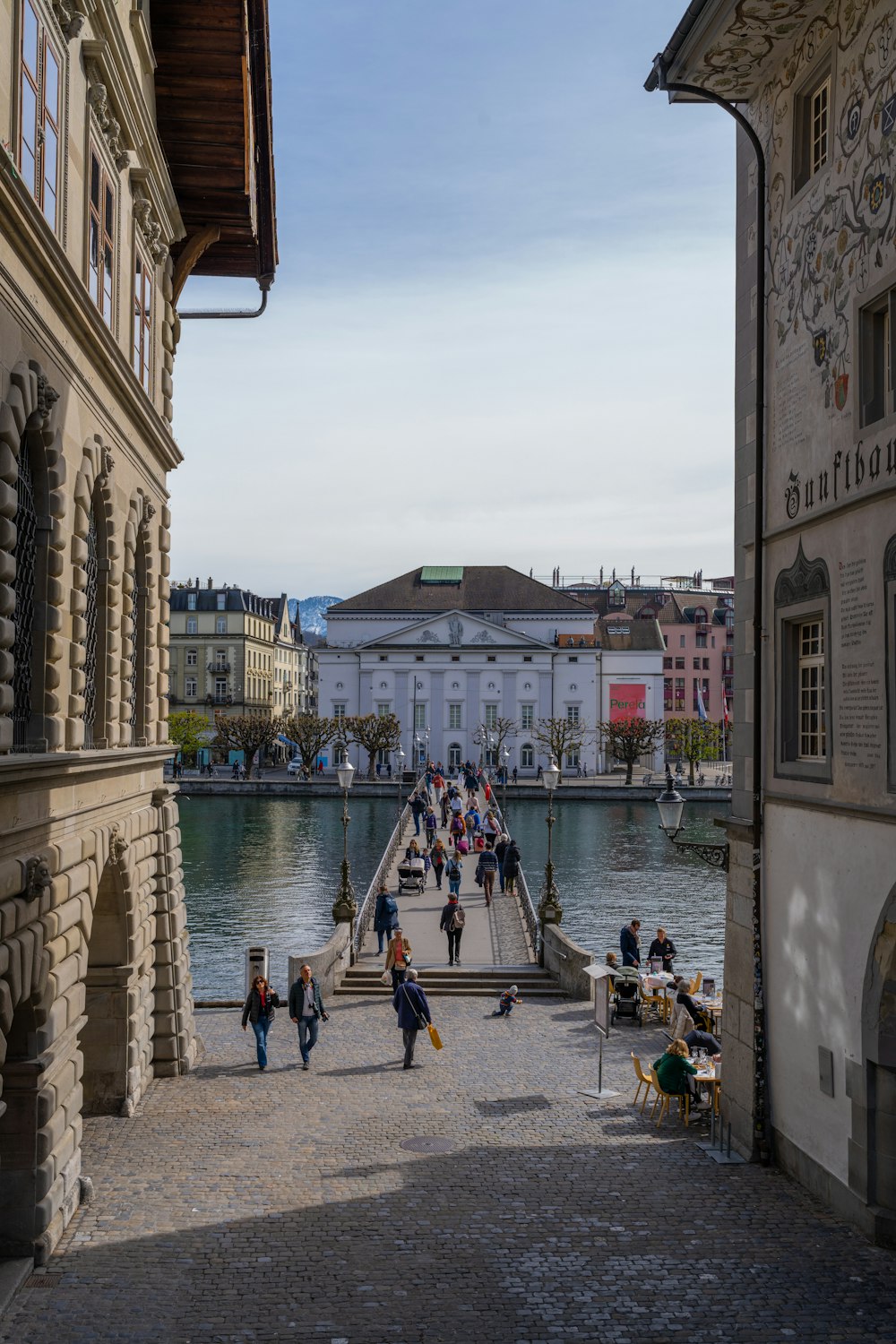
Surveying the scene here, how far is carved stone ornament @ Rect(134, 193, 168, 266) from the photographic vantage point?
1617cm

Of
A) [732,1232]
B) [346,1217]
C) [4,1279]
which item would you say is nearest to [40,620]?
[4,1279]

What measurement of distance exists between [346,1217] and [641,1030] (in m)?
10.9

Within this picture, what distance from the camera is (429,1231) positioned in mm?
12500

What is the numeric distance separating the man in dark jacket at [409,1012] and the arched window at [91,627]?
A: 6929 millimetres

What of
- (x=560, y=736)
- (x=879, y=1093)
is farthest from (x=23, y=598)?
(x=560, y=736)

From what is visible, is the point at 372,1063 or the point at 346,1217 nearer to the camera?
the point at 346,1217

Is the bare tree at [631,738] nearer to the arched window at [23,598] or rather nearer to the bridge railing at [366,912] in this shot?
the bridge railing at [366,912]

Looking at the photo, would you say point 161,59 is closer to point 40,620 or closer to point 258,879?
point 40,620

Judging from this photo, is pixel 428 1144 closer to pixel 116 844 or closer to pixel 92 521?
pixel 116 844

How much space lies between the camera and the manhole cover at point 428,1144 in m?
15.3

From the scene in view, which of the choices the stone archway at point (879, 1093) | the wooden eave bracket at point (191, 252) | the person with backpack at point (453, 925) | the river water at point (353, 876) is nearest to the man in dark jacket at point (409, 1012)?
the person with backpack at point (453, 925)

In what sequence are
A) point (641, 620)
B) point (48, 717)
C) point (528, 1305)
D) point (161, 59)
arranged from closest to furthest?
point (528, 1305) → point (48, 717) → point (161, 59) → point (641, 620)

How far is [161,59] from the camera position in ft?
55.1

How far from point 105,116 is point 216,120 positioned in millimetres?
4373
